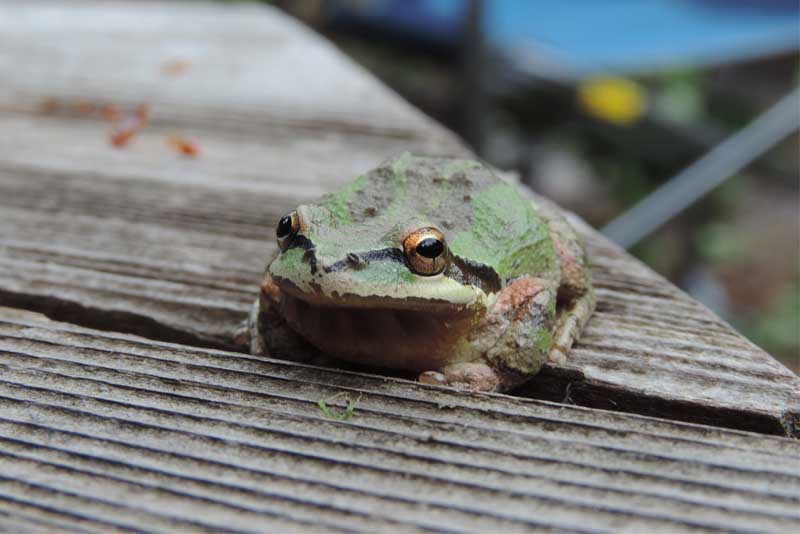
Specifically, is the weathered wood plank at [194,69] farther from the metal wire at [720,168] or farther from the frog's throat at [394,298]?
the metal wire at [720,168]

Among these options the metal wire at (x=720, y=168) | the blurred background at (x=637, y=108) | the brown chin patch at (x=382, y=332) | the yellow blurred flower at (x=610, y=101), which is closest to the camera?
the brown chin patch at (x=382, y=332)

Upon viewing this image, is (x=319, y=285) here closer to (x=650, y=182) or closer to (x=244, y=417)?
(x=244, y=417)

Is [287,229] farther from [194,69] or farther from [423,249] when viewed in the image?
[194,69]

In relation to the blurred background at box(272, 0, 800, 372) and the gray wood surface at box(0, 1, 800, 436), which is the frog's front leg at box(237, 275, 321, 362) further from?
the blurred background at box(272, 0, 800, 372)

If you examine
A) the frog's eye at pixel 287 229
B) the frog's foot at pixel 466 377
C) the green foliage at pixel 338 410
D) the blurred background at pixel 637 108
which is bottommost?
the blurred background at pixel 637 108

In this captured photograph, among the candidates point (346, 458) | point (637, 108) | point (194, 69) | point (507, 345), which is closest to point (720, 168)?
point (637, 108)

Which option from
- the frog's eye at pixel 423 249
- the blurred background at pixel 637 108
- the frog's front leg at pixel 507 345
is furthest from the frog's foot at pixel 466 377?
the blurred background at pixel 637 108
